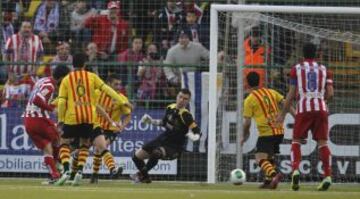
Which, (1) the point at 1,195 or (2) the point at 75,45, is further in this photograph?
(2) the point at 75,45

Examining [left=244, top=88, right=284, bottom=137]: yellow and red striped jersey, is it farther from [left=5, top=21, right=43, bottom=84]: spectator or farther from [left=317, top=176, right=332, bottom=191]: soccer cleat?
[left=5, top=21, right=43, bottom=84]: spectator

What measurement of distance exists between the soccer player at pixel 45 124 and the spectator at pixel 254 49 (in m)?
3.59

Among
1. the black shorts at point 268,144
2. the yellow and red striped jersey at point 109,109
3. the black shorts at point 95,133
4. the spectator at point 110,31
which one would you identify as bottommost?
the black shorts at point 268,144

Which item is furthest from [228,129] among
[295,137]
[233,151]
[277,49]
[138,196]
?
[138,196]

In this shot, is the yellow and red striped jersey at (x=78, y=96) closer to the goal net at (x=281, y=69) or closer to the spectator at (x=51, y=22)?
the goal net at (x=281, y=69)

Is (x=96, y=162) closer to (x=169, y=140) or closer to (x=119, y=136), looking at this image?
(x=169, y=140)

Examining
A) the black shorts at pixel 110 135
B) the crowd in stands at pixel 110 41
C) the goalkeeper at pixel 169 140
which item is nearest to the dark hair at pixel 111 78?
the crowd in stands at pixel 110 41

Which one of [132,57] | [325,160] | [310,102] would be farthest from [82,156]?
[132,57]

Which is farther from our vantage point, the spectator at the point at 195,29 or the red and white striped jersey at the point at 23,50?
the spectator at the point at 195,29

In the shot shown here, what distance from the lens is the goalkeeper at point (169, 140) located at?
17.8m

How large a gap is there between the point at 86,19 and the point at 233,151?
450 cm

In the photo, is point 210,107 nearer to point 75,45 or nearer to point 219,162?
point 219,162

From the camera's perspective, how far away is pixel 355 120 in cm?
1891

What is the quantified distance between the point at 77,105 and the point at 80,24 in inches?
191
